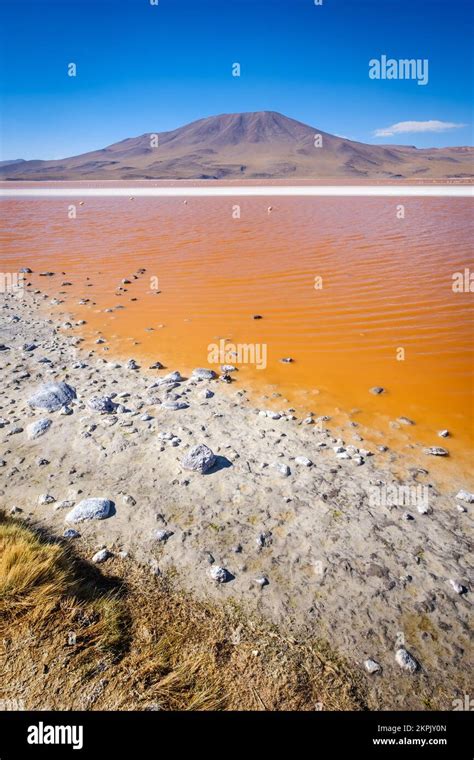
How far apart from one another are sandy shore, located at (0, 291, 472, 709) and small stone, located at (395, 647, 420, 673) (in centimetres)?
1

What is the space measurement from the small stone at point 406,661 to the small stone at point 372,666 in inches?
5.7

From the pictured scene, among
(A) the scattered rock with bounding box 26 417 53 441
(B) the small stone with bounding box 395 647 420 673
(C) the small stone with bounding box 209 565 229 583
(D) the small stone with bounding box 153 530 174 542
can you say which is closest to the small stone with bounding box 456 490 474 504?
(B) the small stone with bounding box 395 647 420 673

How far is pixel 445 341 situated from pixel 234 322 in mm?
3864

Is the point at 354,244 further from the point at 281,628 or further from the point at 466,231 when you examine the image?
the point at 281,628

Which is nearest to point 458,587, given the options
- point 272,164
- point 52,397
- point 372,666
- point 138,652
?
point 372,666

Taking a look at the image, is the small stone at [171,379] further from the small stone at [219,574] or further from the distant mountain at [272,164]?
the distant mountain at [272,164]

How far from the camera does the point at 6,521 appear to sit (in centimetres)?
362

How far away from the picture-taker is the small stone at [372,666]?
2676mm

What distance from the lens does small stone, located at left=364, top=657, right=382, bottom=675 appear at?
268 centimetres

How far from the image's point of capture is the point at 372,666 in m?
2.69

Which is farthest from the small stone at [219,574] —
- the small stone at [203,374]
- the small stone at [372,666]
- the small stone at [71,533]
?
the small stone at [203,374]

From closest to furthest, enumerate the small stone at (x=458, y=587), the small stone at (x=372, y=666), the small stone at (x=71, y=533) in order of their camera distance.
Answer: the small stone at (x=372, y=666) < the small stone at (x=458, y=587) < the small stone at (x=71, y=533)

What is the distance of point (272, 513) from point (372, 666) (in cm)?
143

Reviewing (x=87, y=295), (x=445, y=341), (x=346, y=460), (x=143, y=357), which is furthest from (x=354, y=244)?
(x=346, y=460)
